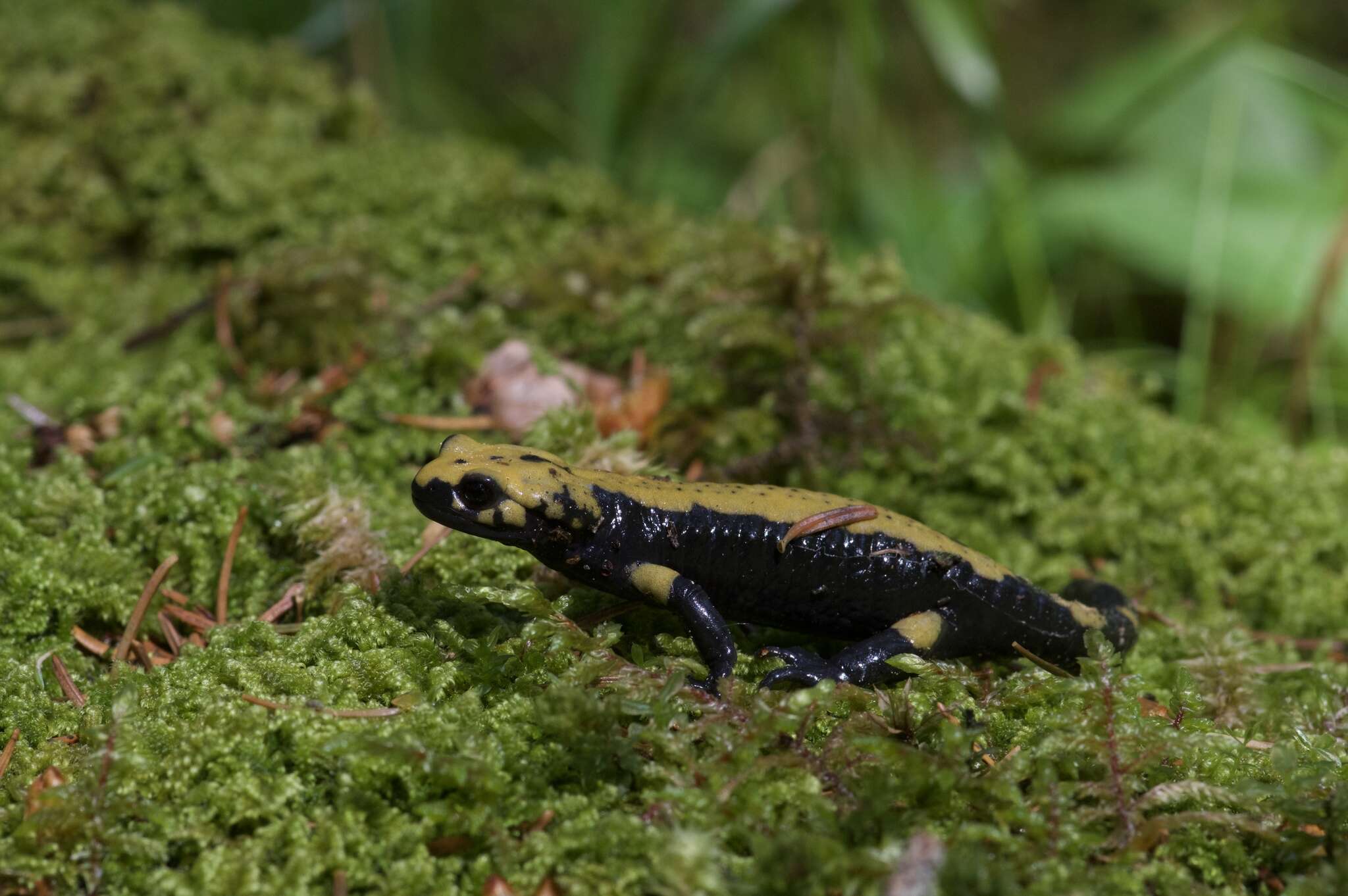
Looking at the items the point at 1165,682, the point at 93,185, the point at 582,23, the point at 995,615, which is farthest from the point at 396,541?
the point at 582,23

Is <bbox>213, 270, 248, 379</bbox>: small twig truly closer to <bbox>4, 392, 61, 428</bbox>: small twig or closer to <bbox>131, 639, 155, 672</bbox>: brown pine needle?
<bbox>4, 392, 61, 428</bbox>: small twig

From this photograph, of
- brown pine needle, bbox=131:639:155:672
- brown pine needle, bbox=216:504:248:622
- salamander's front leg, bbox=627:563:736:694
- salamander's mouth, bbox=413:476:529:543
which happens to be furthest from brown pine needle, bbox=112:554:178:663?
salamander's front leg, bbox=627:563:736:694

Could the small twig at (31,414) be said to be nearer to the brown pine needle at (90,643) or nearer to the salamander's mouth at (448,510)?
the brown pine needle at (90,643)

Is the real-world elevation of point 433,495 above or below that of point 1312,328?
below

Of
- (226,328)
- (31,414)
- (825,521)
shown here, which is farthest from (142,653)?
(825,521)

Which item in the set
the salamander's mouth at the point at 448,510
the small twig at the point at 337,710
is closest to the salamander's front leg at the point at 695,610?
the salamander's mouth at the point at 448,510

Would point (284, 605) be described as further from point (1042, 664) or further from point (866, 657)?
point (1042, 664)
